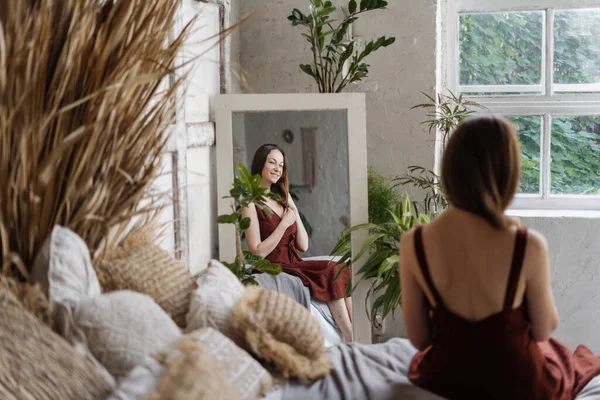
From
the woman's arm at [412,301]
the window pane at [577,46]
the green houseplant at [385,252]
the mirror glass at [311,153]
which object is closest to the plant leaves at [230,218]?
the mirror glass at [311,153]

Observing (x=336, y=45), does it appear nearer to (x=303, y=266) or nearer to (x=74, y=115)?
(x=303, y=266)

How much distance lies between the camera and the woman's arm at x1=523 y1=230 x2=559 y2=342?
1.98m

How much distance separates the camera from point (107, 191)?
2.11 m

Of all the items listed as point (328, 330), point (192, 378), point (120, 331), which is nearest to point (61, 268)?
point (120, 331)

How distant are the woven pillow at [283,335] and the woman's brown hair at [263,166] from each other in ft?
5.14

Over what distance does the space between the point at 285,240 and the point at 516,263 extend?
73.8 inches

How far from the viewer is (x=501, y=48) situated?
4266 mm

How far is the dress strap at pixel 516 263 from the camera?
1.98 metres

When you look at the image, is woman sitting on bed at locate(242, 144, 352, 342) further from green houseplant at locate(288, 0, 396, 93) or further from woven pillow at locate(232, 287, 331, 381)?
woven pillow at locate(232, 287, 331, 381)

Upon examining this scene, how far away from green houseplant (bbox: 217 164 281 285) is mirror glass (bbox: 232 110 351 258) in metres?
0.26

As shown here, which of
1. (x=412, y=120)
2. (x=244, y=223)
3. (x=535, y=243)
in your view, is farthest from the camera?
(x=412, y=120)

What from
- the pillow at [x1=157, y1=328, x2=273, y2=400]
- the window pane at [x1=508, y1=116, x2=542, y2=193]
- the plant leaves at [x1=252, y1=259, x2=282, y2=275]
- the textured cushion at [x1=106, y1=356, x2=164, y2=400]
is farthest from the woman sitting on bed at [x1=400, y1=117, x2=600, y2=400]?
the window pane at [x1=508, y1=116, x2=542, y2=193]

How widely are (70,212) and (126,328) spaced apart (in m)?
0.38

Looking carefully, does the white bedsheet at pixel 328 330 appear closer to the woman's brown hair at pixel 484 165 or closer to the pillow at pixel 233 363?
the pillow at pixel 233 363
